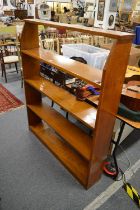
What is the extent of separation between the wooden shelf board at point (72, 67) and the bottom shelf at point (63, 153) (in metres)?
0.96

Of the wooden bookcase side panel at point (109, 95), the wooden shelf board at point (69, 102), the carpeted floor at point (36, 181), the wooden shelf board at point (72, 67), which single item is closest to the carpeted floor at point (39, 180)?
the carpeted floor at point (36, 181)

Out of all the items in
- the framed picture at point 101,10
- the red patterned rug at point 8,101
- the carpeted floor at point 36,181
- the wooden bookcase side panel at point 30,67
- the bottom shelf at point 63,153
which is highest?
the framed picture at point 101,10

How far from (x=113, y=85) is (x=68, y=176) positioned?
1.13 metres

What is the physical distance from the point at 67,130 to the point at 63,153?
339 mm

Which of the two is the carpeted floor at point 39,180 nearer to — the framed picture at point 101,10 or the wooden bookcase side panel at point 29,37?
the wooden bookcase side panel at point 29,37

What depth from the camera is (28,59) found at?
193 centimetres

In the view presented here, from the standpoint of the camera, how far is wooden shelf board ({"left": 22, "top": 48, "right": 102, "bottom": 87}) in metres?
1.28

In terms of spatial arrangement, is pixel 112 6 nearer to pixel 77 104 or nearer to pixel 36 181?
pixel 77 104

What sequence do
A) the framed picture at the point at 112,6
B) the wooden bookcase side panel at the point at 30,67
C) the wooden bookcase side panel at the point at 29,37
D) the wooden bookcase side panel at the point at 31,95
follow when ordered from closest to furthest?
the wooden bookcase side panel at the point at 29,37 < the wooden bookcase side panel at the point at 30,67 < the wooden bookcase side panel at the point at 31,95 < the framed picture at the point at 112,6

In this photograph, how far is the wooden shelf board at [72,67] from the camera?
128 centimetres

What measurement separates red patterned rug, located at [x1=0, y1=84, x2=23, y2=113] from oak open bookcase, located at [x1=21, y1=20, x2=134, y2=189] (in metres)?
0.74

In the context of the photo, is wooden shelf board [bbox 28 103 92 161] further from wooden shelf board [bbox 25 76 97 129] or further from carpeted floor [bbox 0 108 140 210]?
carpeted floor [bbox 0 108 140 210]

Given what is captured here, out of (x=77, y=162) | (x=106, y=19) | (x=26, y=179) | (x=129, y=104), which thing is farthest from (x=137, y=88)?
(x=106, y=19)

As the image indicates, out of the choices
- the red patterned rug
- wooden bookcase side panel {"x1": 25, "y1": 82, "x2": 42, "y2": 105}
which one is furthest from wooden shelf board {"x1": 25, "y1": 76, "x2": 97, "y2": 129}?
the red patterned rug
